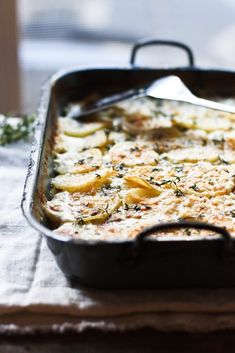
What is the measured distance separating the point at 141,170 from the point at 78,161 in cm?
25

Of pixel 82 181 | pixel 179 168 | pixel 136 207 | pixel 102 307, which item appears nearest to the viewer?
pixel 102 307

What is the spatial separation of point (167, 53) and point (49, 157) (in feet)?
7.26

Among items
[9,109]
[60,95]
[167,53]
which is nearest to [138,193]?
[60,95]

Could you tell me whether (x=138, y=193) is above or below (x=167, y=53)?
above

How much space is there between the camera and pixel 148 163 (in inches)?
92.5

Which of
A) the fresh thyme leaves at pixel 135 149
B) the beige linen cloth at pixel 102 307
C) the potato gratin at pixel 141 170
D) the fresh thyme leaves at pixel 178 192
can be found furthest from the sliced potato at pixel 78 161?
the beige linen cloth at pixel 102 307

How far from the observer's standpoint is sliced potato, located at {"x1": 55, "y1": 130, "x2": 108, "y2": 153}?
247 cm

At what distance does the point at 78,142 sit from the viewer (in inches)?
100.0

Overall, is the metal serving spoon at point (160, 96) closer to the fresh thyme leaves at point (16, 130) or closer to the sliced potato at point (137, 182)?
the fresh thyme leaves at point (16, 130)

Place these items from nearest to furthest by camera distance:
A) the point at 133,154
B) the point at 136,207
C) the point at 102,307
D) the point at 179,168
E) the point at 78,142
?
the point at 102,307, the point at 136,207, the point at 179,168, the point at 133,154, the point at 78,142

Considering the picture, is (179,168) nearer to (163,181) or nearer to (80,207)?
(163,181)

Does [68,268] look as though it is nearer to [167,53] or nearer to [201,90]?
[201,90]

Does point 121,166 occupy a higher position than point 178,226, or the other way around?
point 178,226

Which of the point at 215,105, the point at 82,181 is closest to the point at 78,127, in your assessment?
the point at 82,181
